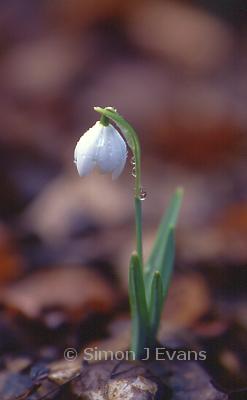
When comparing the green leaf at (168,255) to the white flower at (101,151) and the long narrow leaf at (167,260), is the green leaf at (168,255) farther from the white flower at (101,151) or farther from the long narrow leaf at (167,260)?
the white flower at (101,151)

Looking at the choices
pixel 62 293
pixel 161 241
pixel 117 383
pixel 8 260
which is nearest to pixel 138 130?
pixel 8 260

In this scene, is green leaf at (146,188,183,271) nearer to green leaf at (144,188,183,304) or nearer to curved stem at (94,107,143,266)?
green leaf at (144,188,183,304)

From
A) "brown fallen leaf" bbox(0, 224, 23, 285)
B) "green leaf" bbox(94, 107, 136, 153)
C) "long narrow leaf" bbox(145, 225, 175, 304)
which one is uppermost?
"green leaf" bbox(94, 107, 136, 153)

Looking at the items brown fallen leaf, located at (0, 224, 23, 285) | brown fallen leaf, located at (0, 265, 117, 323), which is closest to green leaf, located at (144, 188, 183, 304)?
brown fallen leaf, located at (0, 265, 117, 323)

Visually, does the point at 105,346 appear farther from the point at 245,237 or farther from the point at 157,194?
the point at 157,194

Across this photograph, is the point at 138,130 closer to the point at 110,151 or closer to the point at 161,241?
the point at 161,241

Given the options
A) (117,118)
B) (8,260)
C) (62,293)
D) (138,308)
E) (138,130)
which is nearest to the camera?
(117,118)

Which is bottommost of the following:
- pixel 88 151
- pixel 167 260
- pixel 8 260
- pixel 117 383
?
pixel 117 383
